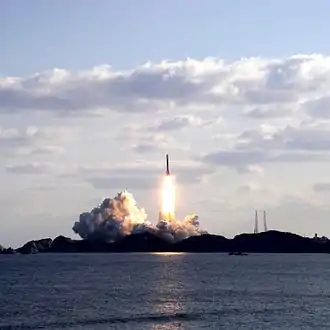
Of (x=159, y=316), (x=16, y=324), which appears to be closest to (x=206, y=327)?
(x=159, y=316)

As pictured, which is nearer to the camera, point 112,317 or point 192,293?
point 112,317

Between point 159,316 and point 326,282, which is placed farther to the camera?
point 326,282

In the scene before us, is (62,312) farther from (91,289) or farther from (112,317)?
(91,289)

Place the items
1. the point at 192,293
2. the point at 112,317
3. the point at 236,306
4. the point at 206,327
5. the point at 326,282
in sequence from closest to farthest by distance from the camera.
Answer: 1. the point at 206,327
2. the point at 112,317
3. the point at 236,306
4. the point at 192,293
5. the point at 326,282

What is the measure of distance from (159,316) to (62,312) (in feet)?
44.0

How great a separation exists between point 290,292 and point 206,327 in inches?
2395

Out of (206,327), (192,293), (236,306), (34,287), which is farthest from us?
(34,287)

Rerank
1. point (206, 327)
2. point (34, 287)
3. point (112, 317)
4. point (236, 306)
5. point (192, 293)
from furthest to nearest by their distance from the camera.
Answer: point (34, 287) → point (192, 293) → point (236, 306) → point (112, 317) → point (206, 327)

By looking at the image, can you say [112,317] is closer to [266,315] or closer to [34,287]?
[266,315]

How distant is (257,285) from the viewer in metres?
184

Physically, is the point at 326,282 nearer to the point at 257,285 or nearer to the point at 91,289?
the point at 257,285

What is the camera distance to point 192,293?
159 metres

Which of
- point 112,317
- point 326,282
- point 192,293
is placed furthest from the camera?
point 326,282

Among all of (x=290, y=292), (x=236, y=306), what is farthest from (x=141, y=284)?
(x=236, y=306)
